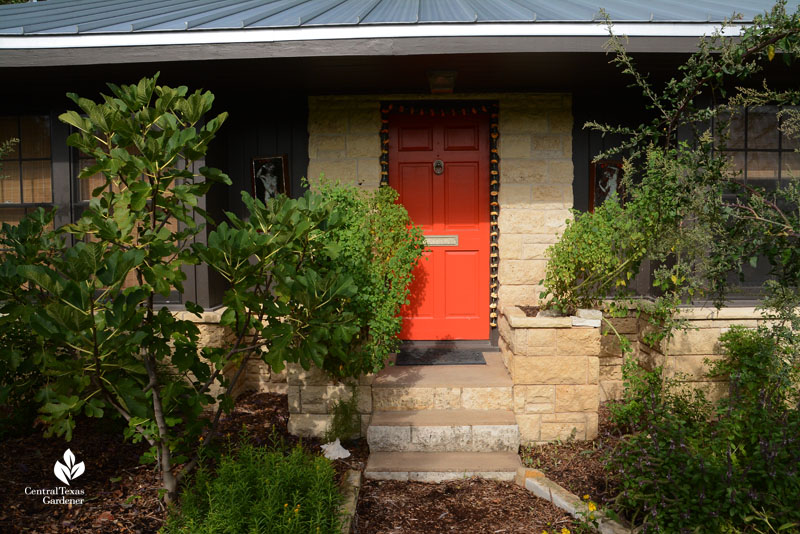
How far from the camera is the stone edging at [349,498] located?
9.66 feet

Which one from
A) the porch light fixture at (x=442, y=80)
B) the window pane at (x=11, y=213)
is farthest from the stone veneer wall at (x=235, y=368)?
the porch light fixture at (x=442, y=80)

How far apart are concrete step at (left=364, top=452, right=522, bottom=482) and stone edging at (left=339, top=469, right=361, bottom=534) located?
289mm

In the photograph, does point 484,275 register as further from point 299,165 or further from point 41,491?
point 41,491

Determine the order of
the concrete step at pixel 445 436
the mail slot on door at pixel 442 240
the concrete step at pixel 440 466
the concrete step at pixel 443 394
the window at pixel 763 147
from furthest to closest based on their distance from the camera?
the mail slot on door at pixel 442 240, the window at pixel 763 147, the concrete step at pixel 443 394, the concrete step at pixel 445 436, the concrete step at pixel 440 466

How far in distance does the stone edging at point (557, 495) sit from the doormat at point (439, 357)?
57.1 inches

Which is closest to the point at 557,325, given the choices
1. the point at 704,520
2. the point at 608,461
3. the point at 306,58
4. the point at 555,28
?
the point at 608,461

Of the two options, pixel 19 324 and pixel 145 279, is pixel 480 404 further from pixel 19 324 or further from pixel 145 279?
pixel 19 324

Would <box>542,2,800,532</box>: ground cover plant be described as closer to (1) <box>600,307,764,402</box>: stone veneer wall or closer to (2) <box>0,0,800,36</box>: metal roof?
(1) <box>600,307,764,402</box>: stone veneer wall

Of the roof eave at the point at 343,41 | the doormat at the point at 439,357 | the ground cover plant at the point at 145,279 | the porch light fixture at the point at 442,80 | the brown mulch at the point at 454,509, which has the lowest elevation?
the brown mulch at the point at 454,509

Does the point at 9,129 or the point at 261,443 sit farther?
the point at 9,129

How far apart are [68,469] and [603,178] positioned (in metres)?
5.00

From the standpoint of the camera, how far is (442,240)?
18.4ft

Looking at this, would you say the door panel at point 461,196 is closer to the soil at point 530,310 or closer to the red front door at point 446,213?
the red front door at point 446,213

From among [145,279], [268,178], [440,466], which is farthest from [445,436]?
[268,178]
